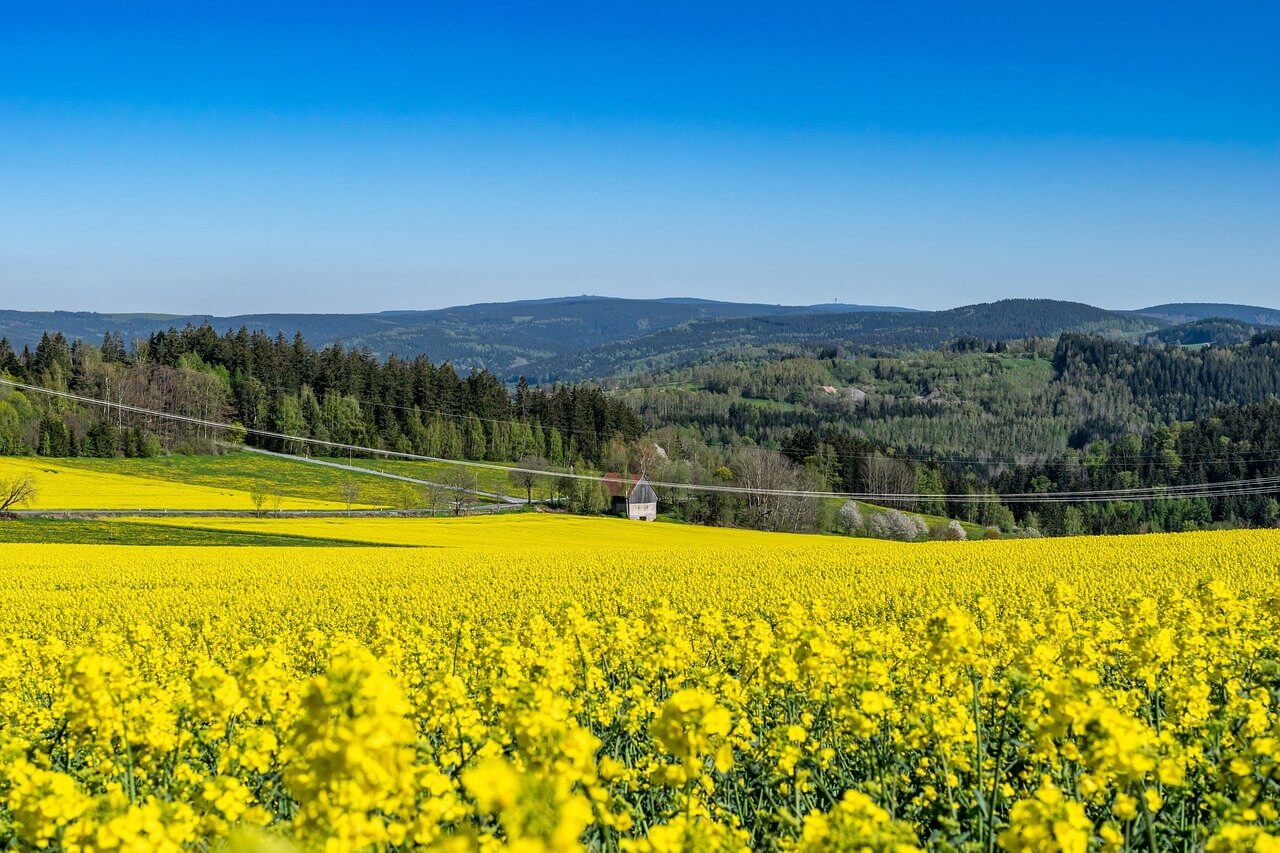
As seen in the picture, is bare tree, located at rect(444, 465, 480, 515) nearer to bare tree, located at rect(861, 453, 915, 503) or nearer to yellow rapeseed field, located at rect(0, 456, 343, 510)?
yellow rapeseed field, located at rect(0, 456, 343, 510)

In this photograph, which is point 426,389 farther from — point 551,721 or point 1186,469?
point 551,721

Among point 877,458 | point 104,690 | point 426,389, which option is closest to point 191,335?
point 426,389

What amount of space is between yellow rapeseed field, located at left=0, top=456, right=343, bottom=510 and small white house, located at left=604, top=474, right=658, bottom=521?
23.7 m

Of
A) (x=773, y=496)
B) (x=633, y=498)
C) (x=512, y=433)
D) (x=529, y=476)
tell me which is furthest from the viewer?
(x=512, y=433)

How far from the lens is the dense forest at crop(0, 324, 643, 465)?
9988cm

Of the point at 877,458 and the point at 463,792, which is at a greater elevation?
the point at 463,792

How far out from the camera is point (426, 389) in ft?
371

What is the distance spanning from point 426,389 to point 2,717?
10272 centimetres

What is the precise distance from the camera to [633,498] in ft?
253

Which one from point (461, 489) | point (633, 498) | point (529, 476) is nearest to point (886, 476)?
point (633, 498)

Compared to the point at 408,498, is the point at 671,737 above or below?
above

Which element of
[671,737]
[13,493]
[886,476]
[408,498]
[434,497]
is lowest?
[886,476]

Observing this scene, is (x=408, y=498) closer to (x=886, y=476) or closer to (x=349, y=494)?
(x=349, y=494)

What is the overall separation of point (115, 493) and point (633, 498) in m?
38.4
